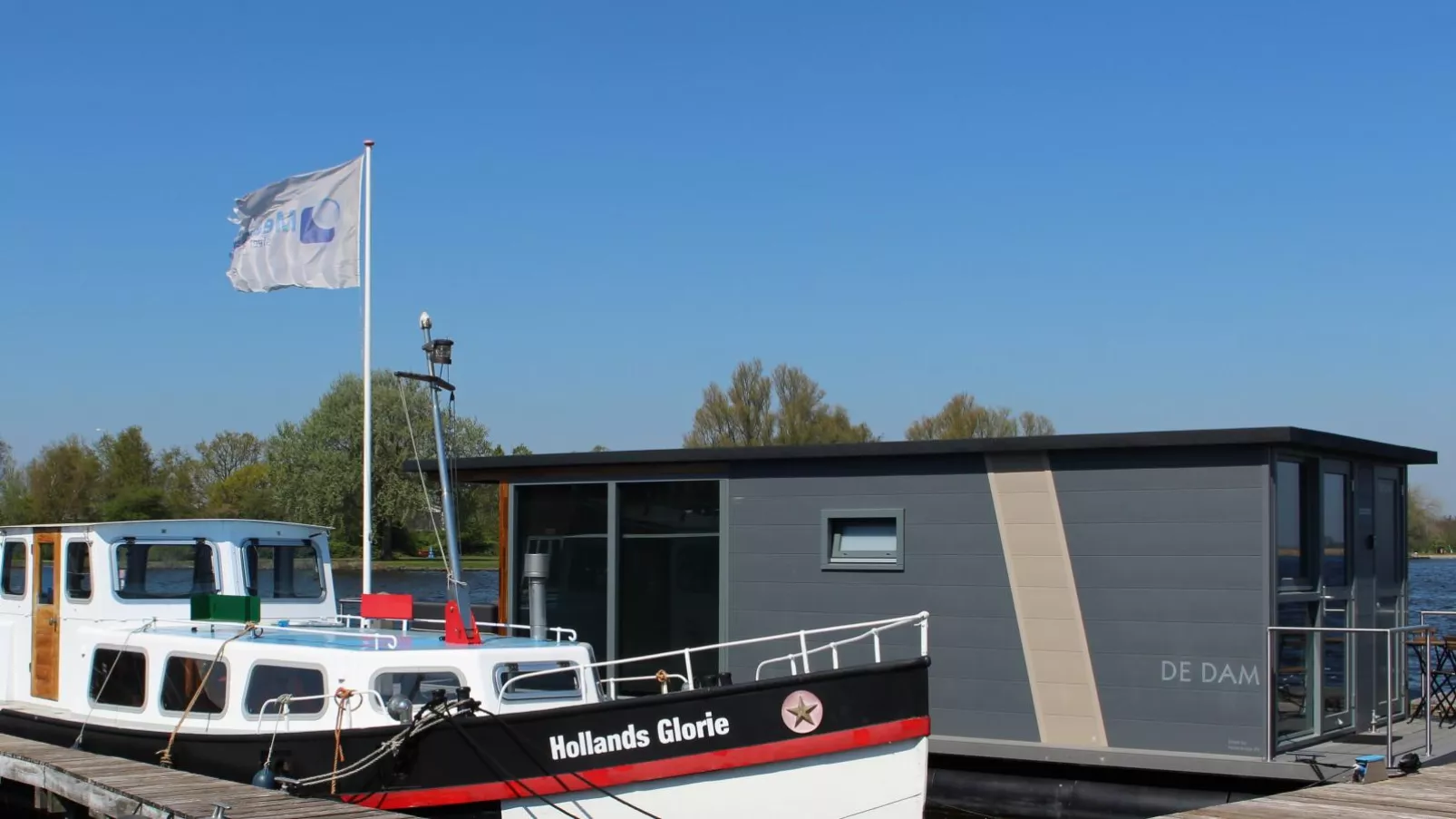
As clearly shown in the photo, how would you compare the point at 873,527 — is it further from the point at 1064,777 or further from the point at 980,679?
the point at 1064,777

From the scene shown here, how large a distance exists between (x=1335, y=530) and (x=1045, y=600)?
2808 millimetres

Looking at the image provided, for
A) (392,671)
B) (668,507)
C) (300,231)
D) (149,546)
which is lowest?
(392,671)

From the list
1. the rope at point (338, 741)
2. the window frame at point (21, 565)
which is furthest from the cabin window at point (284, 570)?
the rope at point (338, 741)

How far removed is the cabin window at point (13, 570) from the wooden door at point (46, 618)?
340 mm

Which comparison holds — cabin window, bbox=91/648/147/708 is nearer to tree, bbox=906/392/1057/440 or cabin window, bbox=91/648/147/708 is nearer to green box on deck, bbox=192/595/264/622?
green box on deck, bbox=192/595/264/622

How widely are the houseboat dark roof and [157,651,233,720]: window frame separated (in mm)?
4542

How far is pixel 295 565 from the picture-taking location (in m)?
12.9

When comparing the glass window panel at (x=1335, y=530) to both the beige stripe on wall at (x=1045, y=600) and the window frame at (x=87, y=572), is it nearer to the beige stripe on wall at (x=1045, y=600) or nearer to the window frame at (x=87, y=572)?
the beige stripe on wall at (x=1045, y=600)

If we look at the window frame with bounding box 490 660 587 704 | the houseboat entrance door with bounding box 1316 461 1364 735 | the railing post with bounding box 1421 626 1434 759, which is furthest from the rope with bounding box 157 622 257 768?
the railing post with bounding box 1421 626 1434 759

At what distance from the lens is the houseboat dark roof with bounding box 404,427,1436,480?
11.4 metres

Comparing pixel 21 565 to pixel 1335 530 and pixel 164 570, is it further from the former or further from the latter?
pixel 1335 530

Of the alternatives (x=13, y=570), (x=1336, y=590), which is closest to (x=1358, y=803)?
(x=1336, y=590)

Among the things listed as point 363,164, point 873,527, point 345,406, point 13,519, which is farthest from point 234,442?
point 873,527

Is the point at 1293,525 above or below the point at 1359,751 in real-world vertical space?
above
